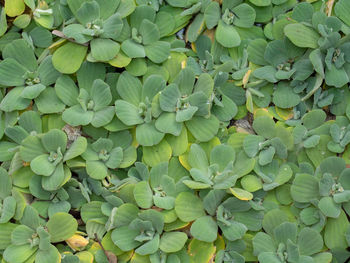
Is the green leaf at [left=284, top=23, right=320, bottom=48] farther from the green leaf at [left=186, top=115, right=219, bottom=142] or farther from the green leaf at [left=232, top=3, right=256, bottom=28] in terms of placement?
the green leaf at [left=186, top=115, right=219, bottom=142]

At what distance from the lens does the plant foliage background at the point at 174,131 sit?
1265mm

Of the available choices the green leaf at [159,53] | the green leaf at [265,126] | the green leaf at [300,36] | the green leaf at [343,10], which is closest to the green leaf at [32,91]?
the green leaf at [159,53]

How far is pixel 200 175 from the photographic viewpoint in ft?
4.19

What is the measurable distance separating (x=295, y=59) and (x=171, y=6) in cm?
43

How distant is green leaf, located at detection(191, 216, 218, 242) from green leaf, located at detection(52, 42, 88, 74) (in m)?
0.58

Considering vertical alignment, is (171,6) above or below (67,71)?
above

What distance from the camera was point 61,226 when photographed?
Result: 128 centimetres

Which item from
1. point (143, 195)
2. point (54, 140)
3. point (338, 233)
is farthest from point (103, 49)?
point (338, 233)

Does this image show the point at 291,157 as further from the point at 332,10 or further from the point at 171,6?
the point at 171,6

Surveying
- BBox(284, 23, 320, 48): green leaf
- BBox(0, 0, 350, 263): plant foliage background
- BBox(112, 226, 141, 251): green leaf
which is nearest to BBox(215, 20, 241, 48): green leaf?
BBox(0, 0, 350, 263): plant foliage background

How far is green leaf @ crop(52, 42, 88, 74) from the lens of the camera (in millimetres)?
1349

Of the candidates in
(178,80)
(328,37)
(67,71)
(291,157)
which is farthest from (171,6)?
(291,157)

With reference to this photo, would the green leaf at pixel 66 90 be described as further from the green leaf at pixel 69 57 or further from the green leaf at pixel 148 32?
the green leaf at pixel 148 32

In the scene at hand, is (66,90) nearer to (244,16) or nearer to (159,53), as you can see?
(159,53)
